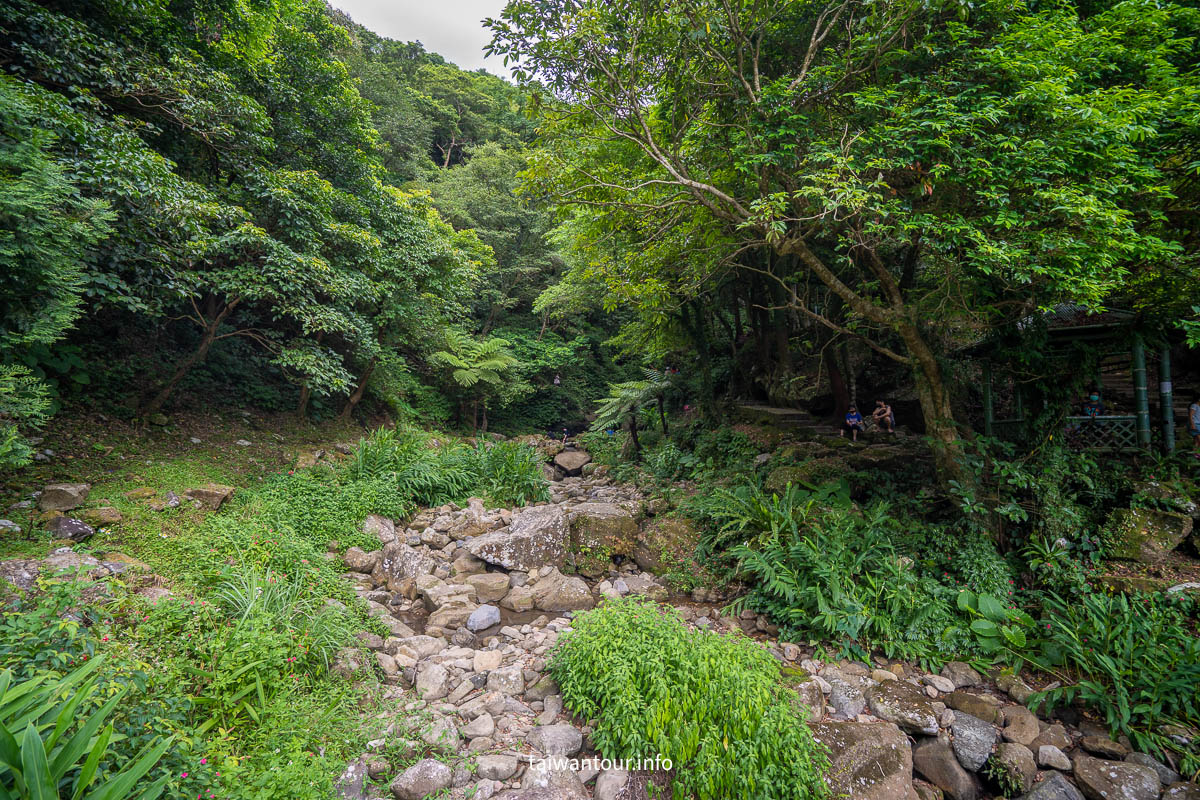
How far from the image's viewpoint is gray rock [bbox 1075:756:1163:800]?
3.15 meters

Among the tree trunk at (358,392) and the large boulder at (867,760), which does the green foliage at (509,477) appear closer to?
the tree trunk at (358,392)

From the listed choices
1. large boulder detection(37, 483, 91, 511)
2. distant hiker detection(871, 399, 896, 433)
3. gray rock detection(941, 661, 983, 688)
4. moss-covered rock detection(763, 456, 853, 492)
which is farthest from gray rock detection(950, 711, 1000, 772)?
large boulder detection(37, 483, 91, 511)

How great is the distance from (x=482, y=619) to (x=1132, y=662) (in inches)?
226

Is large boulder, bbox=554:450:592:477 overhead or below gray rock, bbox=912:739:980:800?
overhead

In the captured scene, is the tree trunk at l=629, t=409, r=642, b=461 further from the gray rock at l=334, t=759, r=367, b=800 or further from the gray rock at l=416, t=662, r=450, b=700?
the gray rock at l=334, t=759, r=367, b=800

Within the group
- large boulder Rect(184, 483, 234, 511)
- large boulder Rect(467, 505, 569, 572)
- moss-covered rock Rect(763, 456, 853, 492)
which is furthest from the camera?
moss-covered rock Rect(763, 456, 853, 492)

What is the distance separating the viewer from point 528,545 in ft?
20.5

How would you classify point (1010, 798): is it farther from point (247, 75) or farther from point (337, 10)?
point (337, 10)

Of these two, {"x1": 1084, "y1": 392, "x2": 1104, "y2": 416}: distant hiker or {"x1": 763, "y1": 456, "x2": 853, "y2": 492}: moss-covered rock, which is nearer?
{"x1": 1084, "y1": 392, "x2": 1104, "y2": 416}: distant hiker

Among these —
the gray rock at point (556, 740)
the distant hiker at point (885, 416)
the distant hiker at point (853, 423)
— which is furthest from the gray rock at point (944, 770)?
the distant hiker at point (885, 416)

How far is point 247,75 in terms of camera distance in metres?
7.30

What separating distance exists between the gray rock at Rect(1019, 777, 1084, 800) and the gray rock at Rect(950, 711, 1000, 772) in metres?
0.27

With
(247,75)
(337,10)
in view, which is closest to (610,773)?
(247,75)

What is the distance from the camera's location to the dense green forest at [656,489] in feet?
10.3
